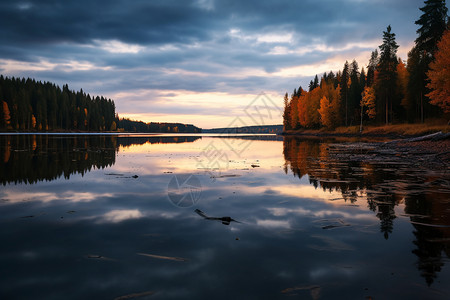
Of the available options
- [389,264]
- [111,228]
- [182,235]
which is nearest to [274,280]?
[389,264]

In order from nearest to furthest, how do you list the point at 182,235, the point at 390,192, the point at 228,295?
1. the point at 228,295
2. the point at 182,235
3. the point at 390,192

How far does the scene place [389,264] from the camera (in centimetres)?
400

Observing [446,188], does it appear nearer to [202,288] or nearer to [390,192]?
[390,192]

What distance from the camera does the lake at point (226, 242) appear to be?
3.45 metres

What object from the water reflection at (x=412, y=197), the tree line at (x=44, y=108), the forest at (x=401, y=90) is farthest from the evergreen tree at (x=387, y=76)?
the tree line at (x=44, y=108)

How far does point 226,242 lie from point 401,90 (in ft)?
231

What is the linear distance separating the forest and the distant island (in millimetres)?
110208

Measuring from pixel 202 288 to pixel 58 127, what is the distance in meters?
155

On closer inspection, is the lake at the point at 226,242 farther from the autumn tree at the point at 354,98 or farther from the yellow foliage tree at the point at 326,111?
the yellow foliage tree at the point at 326,111

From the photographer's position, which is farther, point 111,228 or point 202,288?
point 111,228

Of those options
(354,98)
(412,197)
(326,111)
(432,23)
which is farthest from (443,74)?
(326,111)

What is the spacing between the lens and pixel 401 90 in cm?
6125

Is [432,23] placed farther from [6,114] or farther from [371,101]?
[6,114]

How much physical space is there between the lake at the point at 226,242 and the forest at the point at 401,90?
33.5 metres
